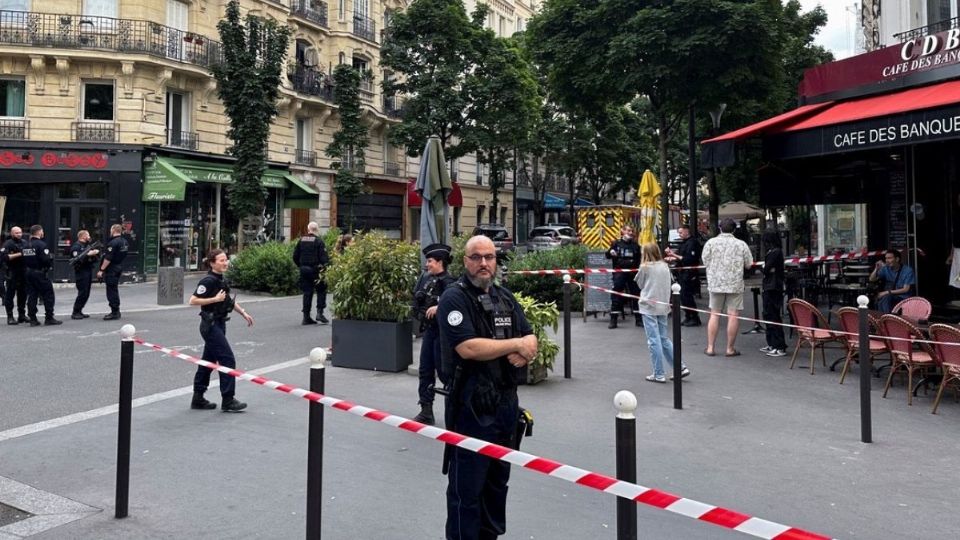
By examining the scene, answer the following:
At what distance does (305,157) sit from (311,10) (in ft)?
21.4

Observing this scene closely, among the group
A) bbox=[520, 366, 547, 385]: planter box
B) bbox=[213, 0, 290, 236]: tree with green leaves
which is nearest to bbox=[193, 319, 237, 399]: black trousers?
bbox=[520, 366, 547, 385]: planter box

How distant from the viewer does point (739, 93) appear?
15812 mm

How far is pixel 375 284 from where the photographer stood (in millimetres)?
9016

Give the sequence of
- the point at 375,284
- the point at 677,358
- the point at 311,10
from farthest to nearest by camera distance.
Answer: the point at 311,10
the point at 375,284
the point at 677,358

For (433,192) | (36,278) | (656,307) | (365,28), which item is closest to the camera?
(656,307)

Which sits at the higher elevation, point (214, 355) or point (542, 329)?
point (542, 329)

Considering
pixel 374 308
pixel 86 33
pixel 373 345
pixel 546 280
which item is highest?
pixel 86 33

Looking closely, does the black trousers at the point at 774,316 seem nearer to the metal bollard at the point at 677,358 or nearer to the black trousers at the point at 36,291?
the metal bollard at the point at 677,358

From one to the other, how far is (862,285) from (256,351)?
1125 cm

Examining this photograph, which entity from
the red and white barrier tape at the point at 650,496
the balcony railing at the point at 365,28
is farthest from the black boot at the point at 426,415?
the balcony railing at the point at 365,28

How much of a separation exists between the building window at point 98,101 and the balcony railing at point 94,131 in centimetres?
47

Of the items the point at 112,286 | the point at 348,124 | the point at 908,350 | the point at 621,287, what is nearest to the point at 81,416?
the point at 112,286

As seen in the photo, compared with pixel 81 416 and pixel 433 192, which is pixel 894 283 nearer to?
pixel 433 192

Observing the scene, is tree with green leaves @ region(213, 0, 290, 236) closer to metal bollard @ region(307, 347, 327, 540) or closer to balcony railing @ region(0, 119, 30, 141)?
balcony railing @ region(0, 119, 30, 141)
